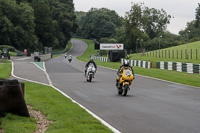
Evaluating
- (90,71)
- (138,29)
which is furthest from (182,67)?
(138,29)

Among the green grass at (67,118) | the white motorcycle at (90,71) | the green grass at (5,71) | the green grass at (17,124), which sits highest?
the white motorcycle at (90,71)

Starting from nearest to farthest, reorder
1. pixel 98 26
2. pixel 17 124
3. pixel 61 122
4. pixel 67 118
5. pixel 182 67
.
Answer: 1. pixel 17 124
2. pixel 61 122
3. pixel 67 118
4. pixel 182 67
5. pixel 98 26

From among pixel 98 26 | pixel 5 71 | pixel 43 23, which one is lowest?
pixel 5 71

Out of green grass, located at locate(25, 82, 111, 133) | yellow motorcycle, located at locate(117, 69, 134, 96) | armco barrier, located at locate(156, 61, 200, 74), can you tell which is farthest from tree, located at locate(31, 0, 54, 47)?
green grass, located at locate(25, 82, 111, 133)

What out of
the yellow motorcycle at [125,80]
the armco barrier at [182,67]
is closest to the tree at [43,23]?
the armco barrier at [182,67]

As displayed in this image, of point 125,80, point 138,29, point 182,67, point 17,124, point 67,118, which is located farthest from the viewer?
point 138,29

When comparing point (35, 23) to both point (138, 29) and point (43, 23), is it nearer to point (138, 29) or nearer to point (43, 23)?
point (43, 23)

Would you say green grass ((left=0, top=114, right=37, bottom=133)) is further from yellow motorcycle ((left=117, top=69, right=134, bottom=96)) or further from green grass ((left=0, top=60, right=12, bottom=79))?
green grass ((left=0, top=60, right=12, bottom=79))

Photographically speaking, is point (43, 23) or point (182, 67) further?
point (43, 23)

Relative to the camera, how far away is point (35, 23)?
11988 cm

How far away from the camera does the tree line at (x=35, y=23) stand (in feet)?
304

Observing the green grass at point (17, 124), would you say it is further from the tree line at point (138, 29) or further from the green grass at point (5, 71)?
the tree line at point (138, 29)

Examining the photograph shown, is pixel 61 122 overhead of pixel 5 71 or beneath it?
beneath

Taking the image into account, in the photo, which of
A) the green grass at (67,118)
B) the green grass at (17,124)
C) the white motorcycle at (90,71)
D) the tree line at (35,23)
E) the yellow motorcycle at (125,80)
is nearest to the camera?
the green grass at (17,124)
